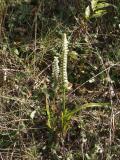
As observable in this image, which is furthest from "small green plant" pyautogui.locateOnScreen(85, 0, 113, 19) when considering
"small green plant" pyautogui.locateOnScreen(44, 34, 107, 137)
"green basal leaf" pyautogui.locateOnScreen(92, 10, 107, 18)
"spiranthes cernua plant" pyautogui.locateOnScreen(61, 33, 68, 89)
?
"spiranthes cernua plant" pyautogui.locateOnScreen(61, 33, 68, 89)

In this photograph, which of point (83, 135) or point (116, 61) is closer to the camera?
point (83, 135)

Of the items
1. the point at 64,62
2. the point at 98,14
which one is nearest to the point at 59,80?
the point at 64,62

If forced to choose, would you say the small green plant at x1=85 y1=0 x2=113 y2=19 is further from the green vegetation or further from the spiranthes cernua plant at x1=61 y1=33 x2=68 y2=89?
the spiranthes cernua plant at x1=61 y1=33 x2=68 y2=89

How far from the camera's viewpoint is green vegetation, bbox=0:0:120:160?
282cm

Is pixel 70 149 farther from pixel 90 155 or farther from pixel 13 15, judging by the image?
pixel 13 15

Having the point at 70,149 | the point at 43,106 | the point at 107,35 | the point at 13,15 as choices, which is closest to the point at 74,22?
the point at 107,35

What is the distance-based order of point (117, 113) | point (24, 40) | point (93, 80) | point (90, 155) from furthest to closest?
point (24, 40) → point (93, 80) → point (117, 113) → point (90, 155)

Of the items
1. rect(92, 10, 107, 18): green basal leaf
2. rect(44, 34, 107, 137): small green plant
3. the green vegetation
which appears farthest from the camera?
rect(92, 10, 107, 18): green basal leaf

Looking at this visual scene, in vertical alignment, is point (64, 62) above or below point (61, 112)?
above

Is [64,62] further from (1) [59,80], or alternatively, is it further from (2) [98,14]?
(2) [98,14]

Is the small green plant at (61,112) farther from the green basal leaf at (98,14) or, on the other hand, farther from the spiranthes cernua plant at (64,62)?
the green basal leaf at (98,14)

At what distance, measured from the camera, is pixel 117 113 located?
9.73 ft

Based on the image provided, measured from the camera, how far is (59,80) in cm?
273

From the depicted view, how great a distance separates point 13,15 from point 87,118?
113 centimetres
